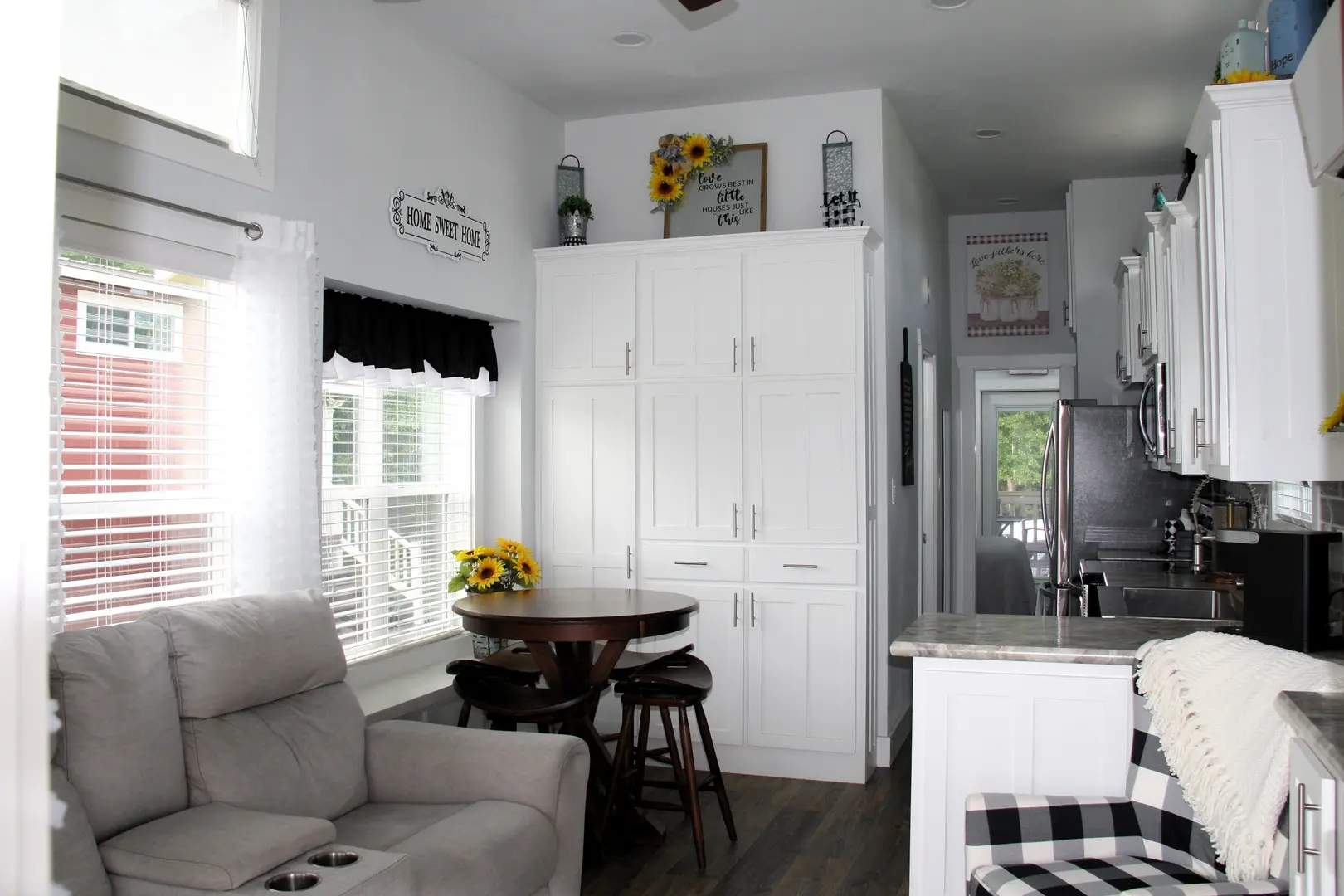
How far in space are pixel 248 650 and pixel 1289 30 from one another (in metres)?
2.92

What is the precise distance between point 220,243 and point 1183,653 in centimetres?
262

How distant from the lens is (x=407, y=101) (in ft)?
12.9

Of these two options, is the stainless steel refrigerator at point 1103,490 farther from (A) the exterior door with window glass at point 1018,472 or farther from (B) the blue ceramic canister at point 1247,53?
Answer: (A) the exterior door with window glass at point 1018,472

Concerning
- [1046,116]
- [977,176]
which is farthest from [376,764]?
[977,176]

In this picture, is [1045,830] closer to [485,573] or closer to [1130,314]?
[485,573]

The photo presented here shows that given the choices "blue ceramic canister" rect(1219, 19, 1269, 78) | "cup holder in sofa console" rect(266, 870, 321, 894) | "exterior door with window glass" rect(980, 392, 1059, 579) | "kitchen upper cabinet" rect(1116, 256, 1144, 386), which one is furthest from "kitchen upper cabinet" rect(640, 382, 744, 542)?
"exterior door with window glass" rect(980, 392, 1059, 579)

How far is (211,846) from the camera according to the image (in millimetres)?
2084

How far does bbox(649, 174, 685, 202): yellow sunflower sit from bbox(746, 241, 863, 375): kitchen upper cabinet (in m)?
0.52

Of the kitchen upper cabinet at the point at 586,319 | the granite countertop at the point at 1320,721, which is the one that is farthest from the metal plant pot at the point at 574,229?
the granite countertop at the point at 1320,721

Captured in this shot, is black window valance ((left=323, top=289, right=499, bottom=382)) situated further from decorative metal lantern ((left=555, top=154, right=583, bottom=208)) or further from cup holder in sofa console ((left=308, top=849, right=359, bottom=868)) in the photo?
cup holder in sofa console ((left=308, top=849, right=359, bottom=868))

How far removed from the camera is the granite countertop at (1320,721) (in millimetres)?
1320

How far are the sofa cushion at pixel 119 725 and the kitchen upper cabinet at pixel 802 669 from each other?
101 inches

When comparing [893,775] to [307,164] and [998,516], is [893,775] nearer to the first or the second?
[307,164]

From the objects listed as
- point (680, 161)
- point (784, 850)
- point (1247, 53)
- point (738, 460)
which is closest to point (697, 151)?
point (680, 161)
